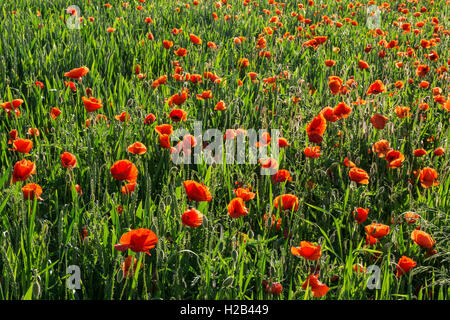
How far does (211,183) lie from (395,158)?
783mm

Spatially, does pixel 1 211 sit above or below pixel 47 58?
below

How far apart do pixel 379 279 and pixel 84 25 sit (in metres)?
3.59

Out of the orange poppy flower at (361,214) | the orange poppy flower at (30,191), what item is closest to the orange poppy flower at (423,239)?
the orange poppy flower at (361,214)

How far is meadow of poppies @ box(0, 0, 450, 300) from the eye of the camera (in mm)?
1365

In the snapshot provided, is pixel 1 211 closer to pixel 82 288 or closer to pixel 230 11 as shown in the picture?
pixel 82 288

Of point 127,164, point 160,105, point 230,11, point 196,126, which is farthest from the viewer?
point 230,11

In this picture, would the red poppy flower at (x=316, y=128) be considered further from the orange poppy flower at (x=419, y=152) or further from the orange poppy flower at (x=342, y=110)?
the orange poppy flower at (x=419, y=152)

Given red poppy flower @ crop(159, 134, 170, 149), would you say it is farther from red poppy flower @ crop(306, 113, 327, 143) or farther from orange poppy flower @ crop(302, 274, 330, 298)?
orange poppy flower @ crop(302, 274, 330, 298)

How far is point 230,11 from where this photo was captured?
209 inches

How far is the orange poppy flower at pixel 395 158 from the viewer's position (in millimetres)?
1847

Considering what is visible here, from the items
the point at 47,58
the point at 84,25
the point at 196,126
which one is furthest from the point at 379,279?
the point at 84,25

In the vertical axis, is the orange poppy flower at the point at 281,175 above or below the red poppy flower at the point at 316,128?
below

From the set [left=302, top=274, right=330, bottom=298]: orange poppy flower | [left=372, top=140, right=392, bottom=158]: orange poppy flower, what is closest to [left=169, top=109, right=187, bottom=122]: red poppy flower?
[left=372, top=140, right=392, bottom=158]: orange poppy flower
